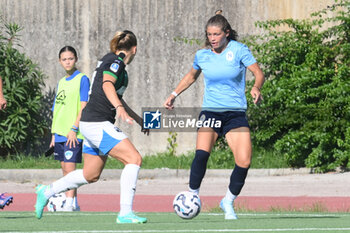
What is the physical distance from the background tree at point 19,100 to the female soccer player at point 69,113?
623 centimetres

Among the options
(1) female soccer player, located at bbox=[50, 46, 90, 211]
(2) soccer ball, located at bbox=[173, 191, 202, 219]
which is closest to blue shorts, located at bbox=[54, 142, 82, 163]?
(1) female soccer player, located at bbox=[50, 46, 90, 211]

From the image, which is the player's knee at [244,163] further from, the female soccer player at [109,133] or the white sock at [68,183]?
the white sock at [68,183]

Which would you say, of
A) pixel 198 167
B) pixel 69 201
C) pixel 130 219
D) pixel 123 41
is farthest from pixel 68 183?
pixel 69 201

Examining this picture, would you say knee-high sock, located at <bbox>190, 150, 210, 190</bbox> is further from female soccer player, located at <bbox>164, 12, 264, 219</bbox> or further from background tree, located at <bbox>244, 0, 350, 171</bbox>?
background tree, located at <bbox>244, 0, 350, 171</bbox>

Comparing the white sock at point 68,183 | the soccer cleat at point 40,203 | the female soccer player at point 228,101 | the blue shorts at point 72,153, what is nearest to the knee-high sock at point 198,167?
the female soccer player at point 228,101

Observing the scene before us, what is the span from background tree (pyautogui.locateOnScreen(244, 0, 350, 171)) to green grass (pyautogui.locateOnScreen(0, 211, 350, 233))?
6.03 meters

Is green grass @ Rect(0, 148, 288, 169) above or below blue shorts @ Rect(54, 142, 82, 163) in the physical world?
below

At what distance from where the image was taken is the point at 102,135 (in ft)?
26.4

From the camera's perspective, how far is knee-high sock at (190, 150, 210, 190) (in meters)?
8.82

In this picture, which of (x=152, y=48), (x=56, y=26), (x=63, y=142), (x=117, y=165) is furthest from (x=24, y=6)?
(x=63, y=142)

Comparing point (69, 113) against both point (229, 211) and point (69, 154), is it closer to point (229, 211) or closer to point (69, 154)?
point (69, 154)

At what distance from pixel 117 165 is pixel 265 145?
2.76 metres

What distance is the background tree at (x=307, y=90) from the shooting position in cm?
1578

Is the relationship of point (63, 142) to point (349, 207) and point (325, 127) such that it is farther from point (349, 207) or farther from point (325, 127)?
point (325, 127)
